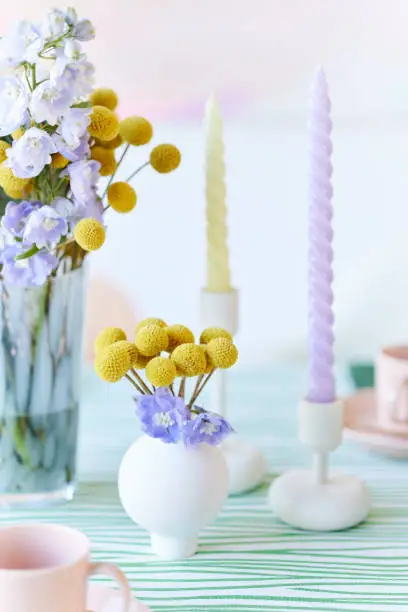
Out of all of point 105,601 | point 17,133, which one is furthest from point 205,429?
point 17,133

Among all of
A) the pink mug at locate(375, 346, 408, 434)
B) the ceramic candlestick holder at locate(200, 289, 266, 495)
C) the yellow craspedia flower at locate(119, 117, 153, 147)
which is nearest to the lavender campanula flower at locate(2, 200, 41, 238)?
the yellow craspedia flower at locate(119, 117, 153, 147)

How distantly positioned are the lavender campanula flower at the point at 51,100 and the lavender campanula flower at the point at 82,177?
44mm

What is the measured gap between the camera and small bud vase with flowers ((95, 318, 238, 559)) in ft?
2.48

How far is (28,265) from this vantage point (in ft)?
2.72

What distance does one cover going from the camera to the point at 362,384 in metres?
1.32

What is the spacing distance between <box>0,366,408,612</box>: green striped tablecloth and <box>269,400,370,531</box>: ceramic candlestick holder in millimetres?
11

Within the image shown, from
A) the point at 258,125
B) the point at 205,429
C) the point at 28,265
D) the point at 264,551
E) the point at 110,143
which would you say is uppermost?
the point at 258,125

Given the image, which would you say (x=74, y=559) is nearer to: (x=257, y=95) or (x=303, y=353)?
(x=303, y=353)

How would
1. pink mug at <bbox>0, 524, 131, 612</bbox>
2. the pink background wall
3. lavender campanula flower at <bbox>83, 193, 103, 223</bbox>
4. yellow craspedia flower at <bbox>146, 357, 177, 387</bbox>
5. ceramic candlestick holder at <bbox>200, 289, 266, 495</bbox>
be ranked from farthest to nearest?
the pink background wall → ceramic candlestick holder at <bbox>200, 289, 266, 495</bbox> → lavender campanula flower at <bbox>83, 193, 103, 223</bbox> → yellow craspedia flower at <bbox>146, 357, 177, 387</bbox> → pink mug at <bbox>0, 524, 131, 612</bbox>

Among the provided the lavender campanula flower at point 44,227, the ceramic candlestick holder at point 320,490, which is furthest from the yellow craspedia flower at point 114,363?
the ceramic candlestick holder at point 320,490

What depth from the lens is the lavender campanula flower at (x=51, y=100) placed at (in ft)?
2.48

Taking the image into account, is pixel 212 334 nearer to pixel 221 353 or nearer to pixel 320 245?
pixel 221 353

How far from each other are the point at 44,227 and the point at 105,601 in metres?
0.29

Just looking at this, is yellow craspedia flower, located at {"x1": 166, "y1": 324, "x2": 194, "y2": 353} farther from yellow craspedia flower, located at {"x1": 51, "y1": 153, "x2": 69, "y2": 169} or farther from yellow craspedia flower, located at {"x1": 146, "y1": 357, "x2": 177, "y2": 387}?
yellow craspedia flower, located at {"x1": 51, "y1": 153, "x2": 69, "y2": 169}
